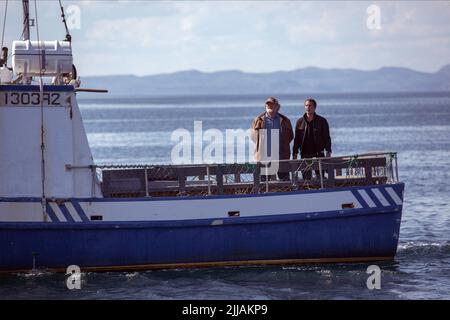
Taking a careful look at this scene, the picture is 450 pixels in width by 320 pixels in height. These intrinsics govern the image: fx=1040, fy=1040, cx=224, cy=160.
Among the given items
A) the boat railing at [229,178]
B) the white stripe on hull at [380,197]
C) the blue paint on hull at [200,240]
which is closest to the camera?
the blue paint on hull at [200,240]

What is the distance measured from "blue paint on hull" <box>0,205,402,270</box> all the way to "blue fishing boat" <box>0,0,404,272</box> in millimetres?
18

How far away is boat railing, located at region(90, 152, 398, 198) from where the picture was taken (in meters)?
18.5

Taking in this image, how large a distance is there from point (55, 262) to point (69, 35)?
4.02 m

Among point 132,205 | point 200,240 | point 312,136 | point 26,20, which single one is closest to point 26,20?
point 26,20

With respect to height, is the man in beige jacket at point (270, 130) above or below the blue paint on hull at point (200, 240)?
above

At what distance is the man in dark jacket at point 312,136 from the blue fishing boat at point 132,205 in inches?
20.8

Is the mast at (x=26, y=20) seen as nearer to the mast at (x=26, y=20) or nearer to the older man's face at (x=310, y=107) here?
the mast at (x=26, y=20)

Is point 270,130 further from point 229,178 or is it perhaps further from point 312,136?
point 229,178

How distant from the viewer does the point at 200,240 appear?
18359mm

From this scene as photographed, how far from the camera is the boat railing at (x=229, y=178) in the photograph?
18547mm

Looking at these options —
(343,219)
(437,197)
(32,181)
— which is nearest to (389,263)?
(343,219)

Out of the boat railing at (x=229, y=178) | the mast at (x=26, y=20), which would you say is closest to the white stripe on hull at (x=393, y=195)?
the boat railing at (x=229, y=178)

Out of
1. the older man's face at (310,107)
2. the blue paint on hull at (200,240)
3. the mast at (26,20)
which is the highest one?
the mast at (26,20)

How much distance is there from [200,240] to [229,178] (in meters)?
1.48
